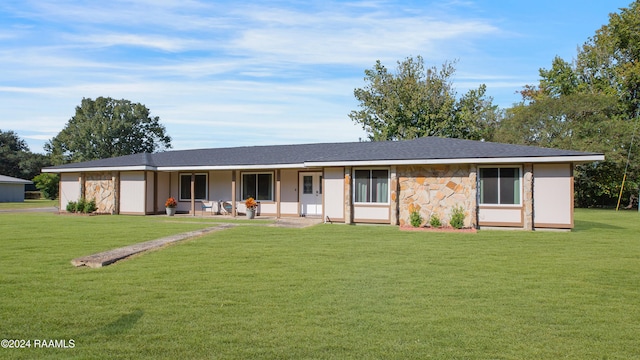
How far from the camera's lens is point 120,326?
498cm

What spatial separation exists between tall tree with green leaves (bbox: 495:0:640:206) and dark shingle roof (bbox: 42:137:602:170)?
1762 cm

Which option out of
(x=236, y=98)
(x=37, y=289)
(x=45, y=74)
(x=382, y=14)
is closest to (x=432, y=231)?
(x=382, y=14)

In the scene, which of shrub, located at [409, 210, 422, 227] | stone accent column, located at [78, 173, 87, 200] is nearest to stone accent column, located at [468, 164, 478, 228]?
shrub, located at [409, 210, 422, 227]

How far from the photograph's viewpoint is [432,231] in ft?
48.0

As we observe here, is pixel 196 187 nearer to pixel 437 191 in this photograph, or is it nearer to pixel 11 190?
pixel 437 191

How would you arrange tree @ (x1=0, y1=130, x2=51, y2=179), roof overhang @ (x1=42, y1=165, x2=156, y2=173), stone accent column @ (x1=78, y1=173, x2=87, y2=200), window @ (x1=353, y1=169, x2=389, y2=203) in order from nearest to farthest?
window @ (x1=353, y1=169, x2=389, y2=203)
roof overhang @ (x1=42, y1=165, x2=156, y2=173)
stone accent column @ (x1=78, y1=173, x2=87, y2=200)
tree @ (x1=0, y1=130, x2=51, y2=179)

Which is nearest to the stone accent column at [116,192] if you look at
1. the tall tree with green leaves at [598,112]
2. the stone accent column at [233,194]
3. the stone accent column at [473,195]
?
the stone accent column at [233,194]

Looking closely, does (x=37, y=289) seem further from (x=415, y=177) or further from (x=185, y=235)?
(x=415, y=177)

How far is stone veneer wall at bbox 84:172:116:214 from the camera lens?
74.9 ft

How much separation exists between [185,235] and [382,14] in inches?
389

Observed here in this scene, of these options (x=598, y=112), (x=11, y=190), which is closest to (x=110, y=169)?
(x=11, y=190)

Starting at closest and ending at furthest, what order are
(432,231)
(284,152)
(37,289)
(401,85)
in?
1. (37,289)
2. (432,231)
3. (284,152)
4. (401,85)

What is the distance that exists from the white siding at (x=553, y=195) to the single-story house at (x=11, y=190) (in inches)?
1614

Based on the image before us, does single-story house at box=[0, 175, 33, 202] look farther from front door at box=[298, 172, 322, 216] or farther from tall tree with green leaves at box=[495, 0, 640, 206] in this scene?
tall tree with green leaves at box=[495, 0, 640, 206]
